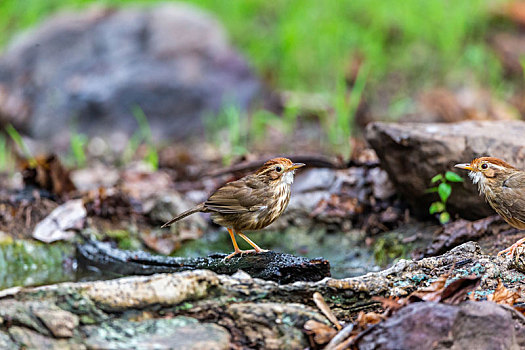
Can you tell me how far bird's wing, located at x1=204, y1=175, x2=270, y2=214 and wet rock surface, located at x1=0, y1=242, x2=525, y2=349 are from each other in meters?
1.23

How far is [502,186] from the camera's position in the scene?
14.4 feet

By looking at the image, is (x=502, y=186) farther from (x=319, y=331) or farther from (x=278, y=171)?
(x=319, y=331)

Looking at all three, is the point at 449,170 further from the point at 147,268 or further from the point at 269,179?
the point at 147,268

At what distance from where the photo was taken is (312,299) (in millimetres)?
3174

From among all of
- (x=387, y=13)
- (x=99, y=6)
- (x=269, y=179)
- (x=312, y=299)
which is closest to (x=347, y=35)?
(x=387, y=13)

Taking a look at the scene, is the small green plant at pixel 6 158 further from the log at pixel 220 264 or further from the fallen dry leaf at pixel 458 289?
the fallen dry leaf at pixel 458 289

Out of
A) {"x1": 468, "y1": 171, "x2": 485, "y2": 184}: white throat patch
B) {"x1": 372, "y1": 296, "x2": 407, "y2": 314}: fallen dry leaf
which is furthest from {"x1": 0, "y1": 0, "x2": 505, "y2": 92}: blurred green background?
{"x1": 372, "y1": 296, "x2": 407, "y2": 314}: fallen dry leaf

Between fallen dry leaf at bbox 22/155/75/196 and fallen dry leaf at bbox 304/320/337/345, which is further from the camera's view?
fallen dry leaf at bbox 22/155/75/196

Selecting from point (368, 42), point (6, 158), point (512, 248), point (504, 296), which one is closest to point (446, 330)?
point (504, 296)

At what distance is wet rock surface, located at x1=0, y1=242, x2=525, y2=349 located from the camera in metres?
2.69

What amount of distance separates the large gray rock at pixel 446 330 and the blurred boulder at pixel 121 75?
762 cm

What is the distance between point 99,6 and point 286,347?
953cm

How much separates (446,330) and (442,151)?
2590 mm

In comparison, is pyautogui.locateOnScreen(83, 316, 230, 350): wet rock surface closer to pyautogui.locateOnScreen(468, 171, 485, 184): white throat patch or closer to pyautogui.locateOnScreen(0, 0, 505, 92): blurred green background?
pyautogui.locateOnScreen(468, 171, 485, 184): white throat patch
